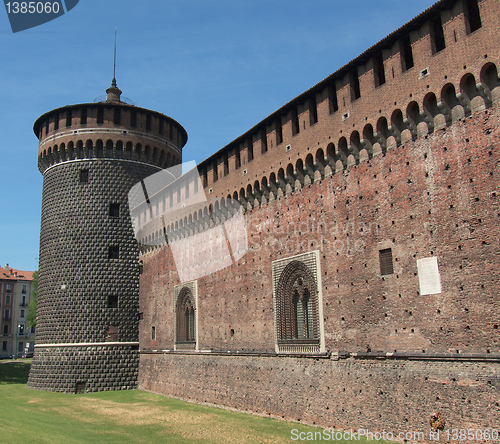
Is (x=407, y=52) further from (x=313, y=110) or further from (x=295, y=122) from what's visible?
(x=295, y=122)

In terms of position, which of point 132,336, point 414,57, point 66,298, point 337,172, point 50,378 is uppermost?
point 414,57

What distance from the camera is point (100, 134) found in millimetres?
23406

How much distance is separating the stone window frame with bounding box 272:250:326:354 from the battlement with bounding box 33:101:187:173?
12208mm

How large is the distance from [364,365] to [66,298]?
50.4 feet

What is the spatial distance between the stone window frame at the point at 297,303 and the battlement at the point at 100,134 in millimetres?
12208

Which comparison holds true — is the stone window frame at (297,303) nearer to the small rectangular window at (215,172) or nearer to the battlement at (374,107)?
the battlement at (374,107)

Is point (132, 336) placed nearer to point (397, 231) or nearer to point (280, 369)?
point (280, 369)

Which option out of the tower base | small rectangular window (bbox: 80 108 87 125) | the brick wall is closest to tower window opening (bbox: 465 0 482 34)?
the brick wall

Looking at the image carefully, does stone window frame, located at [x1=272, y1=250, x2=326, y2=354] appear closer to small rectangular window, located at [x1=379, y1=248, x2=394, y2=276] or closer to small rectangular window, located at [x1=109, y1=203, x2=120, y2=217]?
small rectangular window, located at [x1=379, y1=248, x2=394, y2=276]

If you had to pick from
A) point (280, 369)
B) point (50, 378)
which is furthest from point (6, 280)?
point (280, 369)

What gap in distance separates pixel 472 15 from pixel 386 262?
230 inches

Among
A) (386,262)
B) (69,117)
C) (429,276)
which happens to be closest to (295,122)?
(386,262)

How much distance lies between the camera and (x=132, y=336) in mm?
22578

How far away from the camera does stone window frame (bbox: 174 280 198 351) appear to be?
62.2 feet
